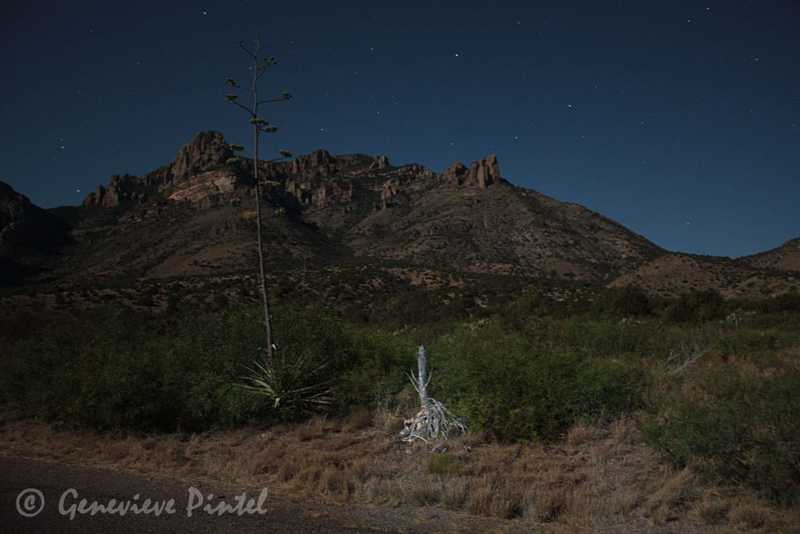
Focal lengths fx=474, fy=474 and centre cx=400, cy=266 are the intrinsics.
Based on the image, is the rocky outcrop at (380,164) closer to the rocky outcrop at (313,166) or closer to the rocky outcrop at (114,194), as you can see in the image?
the rocky outcrop at (313,166)

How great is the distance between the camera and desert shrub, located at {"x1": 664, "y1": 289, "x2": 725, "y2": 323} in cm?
2878

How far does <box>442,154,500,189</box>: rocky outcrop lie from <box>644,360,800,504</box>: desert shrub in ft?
397

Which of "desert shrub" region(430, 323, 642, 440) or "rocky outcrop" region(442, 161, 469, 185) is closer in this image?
"desert shrub" region(430, 323, 642, 440)

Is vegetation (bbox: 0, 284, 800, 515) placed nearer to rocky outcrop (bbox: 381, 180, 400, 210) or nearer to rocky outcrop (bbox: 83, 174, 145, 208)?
rocky outcrop (bbox: 381, 180, 400, 210)

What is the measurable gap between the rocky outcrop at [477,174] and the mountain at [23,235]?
109 meters

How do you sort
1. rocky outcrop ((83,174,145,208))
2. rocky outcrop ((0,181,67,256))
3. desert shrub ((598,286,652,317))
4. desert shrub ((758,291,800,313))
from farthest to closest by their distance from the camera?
rocky outcrop ((83,174,145,208)) < rocky outcrop ((0,181,67,256)) < desert shrub ((598,286,652,317)) < desert shrub ((758,291,800,313))

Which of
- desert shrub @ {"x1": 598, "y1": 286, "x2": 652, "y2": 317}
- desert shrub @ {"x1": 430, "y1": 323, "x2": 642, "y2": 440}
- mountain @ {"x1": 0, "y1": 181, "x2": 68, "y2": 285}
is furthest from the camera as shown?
mountain @ {"x1": 0, "y1": 181, "x2": 68, "y2": 285}

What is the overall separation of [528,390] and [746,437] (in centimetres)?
371

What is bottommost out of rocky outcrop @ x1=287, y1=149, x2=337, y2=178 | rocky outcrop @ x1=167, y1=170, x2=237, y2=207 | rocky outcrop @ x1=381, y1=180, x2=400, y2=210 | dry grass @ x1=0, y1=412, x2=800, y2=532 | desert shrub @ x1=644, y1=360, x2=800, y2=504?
dry grass @ x1=0, y1=412, x2=800, y2=532

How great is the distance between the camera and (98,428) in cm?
1005

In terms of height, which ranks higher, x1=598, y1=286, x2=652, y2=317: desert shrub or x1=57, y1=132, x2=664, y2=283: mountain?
x1=57, y1=132, x2=664, y2=283: mountain

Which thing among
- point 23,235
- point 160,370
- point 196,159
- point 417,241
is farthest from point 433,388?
point 196,159

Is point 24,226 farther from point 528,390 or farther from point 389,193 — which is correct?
point 528,390

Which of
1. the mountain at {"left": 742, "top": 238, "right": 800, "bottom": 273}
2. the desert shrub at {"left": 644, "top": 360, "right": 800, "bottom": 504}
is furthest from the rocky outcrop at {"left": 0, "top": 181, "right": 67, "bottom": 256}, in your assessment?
the mountain at {"left": 742, "top": 238, "right": 800, "bottom": 273}
